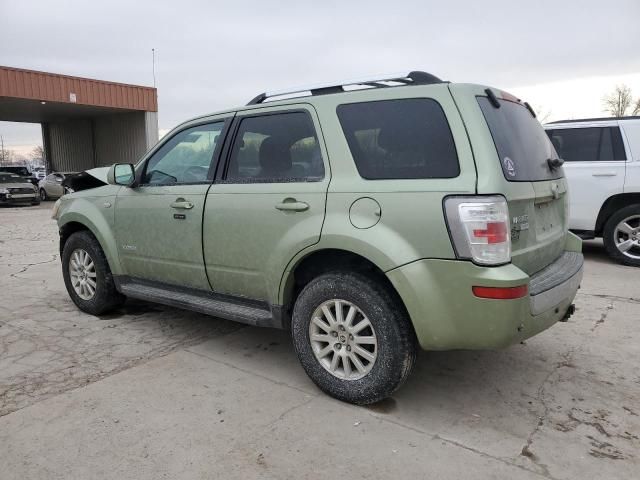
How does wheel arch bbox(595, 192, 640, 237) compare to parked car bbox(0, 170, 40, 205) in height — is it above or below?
above

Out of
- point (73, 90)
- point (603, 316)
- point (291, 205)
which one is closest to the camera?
point (291, 205)

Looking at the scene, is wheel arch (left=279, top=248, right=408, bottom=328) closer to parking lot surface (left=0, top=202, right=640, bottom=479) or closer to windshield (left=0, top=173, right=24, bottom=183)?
parking lot surface (left=0, top=202, right=640, bottom=479)

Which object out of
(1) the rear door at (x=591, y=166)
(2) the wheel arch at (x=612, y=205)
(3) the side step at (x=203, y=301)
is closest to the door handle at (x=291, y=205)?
(3) the side step at (x=203, y=301)

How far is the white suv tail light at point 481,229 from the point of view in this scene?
2.56 metres

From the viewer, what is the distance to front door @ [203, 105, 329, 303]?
317 cm

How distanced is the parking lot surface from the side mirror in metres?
1.28

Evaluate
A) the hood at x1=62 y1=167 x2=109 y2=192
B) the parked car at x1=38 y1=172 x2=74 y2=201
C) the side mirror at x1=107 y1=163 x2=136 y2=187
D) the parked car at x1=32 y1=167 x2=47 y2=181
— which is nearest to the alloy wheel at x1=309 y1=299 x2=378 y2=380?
the side mirror at x1=107 y1=163 x2=136 y2=187

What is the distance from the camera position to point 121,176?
4.29 metres

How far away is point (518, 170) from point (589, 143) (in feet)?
17.2

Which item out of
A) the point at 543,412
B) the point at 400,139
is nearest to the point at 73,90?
the point at 400,139

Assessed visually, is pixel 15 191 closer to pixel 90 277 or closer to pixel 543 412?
pixel 90 277

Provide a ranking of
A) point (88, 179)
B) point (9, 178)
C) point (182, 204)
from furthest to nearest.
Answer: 1. point (9, 178)
2. point (88, 179)
3. point (182, 204)

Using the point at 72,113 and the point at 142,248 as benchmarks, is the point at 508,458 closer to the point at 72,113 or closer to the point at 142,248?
the point at 142,248

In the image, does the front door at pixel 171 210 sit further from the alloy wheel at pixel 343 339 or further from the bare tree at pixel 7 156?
the bare tree at pixel 7 156
